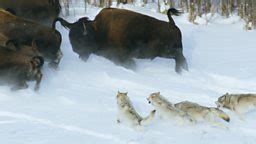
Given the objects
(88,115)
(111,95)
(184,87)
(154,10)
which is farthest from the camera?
(154,10)

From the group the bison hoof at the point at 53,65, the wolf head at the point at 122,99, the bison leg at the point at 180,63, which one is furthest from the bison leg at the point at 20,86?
the bison leg at the point at 180,63

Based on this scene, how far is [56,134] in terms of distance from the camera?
6.46 metres

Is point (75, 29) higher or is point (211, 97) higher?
point (75, 29)

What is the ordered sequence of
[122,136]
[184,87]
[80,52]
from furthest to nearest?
1. [80,52]
2. [184,87]
3. [122,136]

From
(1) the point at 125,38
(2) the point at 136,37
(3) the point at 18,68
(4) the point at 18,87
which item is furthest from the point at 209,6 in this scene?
(4) the point at 18,87

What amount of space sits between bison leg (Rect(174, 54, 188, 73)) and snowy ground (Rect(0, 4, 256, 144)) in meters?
0.16

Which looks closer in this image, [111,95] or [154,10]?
[111,95]

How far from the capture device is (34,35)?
29.6 ft

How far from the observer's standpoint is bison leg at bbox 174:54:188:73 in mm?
9459

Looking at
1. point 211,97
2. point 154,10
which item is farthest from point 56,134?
point 154,10

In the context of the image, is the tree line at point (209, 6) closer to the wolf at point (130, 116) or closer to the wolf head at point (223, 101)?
the wolf head at point (223, 101)

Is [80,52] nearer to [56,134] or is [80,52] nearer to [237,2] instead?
[56,134]

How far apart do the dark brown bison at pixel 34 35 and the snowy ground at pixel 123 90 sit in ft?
1.00

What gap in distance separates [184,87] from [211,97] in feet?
2.20
